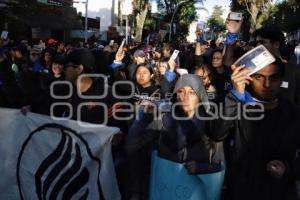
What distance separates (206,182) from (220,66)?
163 inches

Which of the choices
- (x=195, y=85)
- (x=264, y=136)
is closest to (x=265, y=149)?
(x=264, y=136)

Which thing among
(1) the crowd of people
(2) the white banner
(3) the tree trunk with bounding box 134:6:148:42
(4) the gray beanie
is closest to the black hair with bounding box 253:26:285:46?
(1) the crowd of people

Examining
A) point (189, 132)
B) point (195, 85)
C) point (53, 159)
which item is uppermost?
point (195, 85)

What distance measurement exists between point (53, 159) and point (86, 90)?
705 millimetres

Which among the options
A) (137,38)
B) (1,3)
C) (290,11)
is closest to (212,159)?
(1,3)

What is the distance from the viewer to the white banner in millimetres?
4387

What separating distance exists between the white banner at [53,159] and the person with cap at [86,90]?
283mm

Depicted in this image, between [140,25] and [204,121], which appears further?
[140,25]

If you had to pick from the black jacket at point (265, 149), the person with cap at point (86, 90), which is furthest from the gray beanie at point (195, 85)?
the person with cap at point (86, 90)

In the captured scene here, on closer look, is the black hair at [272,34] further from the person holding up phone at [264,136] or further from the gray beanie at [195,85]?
the person holding up phone at [264,136]

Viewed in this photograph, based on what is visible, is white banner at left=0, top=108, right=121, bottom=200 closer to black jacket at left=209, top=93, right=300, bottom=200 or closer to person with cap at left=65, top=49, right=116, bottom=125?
person with cap at left=65, top=49, right=116, bottom=125

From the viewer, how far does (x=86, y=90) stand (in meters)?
4.75

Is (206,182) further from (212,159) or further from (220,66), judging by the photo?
(220,66)

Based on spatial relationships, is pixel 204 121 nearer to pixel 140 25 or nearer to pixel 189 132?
pixel 189 132
